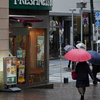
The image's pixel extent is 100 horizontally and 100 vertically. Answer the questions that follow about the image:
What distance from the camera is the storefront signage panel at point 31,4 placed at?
15.4 metres

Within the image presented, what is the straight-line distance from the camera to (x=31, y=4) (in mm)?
15820

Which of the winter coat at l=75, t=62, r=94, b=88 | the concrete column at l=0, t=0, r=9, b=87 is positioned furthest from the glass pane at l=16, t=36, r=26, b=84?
the winter coat at l=75, t=62, r=94, b=88

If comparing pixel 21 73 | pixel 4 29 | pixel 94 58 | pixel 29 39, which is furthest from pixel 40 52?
→ pixel 4 29

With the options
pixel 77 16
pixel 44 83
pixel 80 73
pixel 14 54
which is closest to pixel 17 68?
pixel 14 54

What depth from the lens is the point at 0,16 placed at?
48.3ft

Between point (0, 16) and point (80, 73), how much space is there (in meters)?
4.14

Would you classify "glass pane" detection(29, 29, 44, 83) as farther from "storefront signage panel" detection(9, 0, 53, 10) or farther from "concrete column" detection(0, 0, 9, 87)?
"concrete column" detection(0, 0, 9, 87)

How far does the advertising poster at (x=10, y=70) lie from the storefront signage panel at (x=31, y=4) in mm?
2219

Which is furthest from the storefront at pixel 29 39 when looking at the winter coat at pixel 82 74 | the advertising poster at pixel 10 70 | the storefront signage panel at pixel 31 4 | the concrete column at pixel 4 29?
the winter coat at pixel 82 74

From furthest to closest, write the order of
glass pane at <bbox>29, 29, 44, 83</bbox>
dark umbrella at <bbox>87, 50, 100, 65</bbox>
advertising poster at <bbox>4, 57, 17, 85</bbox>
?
1. glass pane at <bbox>29, 29, 44, 83</bbox>
2. dark umbrella at <bbox>87, 50, 100, 65</bbox>
3. advertising poster at <bbox>4, 57, 17, 85</bbox>

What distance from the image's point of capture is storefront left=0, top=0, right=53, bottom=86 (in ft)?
51.1

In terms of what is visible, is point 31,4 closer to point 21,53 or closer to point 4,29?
point 4,29

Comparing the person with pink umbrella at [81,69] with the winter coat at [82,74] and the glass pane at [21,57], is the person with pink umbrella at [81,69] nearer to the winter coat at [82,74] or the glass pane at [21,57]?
the winter coat at [82,74]

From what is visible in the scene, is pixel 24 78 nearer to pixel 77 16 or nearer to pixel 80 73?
pixel 80 73
